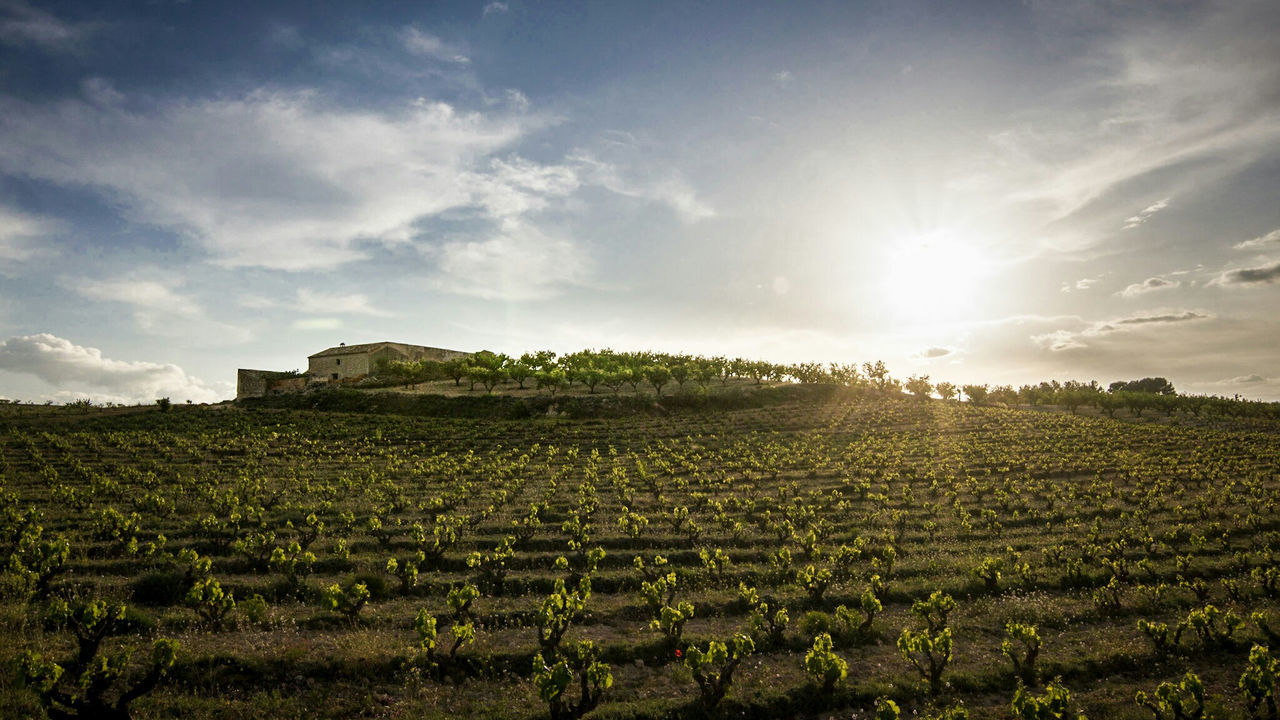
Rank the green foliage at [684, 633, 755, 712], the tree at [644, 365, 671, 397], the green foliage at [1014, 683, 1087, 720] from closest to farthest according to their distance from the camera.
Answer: the green foliage at [1014, 683, 1087, 720]
the green foliage at [684, 633, 755, 712]
the tree at [644, 365, 671, 397]

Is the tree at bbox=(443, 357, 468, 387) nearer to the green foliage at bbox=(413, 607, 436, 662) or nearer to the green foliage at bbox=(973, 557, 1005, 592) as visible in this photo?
the green foliage at bbox=(413, 607, 436, 662)

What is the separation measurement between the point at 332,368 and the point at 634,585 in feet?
312

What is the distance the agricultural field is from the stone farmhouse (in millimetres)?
44753

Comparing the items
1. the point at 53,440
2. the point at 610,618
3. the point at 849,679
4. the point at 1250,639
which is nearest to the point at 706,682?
the point at 849,679

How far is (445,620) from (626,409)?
55.9 meters

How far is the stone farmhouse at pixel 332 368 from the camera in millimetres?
86688

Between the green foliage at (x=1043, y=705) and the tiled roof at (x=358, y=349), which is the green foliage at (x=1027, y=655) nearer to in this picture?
the green foliage at (x=1043, y=705)

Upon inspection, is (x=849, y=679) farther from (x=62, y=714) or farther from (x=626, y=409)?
(x=626, y=409)

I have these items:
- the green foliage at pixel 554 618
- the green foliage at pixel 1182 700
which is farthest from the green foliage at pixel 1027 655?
the green foliage at pixel 554 618

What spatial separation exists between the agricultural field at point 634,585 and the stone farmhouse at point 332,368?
44753mm

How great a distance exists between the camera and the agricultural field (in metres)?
12.1

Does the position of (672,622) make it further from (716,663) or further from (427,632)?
(427,632)

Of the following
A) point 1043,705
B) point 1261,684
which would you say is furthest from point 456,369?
point 1261,684

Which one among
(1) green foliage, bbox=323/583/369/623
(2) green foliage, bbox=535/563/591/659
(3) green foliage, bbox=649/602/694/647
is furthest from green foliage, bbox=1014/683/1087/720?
(1) green foliage, bbox=323/583/369/623
